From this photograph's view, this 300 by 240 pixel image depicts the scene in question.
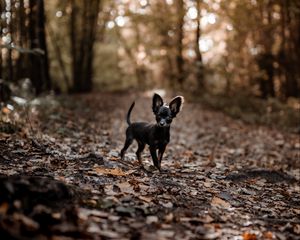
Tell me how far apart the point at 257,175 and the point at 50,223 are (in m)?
5.25

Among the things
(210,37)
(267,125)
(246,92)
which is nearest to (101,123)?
(267,125)

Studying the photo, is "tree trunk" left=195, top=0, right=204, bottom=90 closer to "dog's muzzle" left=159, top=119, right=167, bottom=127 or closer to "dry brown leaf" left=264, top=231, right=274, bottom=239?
Result: "dog's muzzle" left=159, top=119, right=167, bottom=127

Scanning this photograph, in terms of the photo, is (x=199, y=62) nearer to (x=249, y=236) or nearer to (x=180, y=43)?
(x=180, y=43)

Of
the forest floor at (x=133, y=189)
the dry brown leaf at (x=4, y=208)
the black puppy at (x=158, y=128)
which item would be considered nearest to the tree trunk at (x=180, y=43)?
the forest floor at (x=133, y=189)

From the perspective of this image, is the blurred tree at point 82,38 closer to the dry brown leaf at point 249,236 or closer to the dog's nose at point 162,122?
the dog's nose at point 162,122

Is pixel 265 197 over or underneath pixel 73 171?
underneath

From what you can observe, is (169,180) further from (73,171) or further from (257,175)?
(257,175)

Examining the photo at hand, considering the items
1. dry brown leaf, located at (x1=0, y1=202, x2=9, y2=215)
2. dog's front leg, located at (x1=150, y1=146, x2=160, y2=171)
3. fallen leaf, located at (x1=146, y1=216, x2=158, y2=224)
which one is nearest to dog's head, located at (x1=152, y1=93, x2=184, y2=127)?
dog's front leg, located at (x1=150, y1=146, x2=160, y2=171)

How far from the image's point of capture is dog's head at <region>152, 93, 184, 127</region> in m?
6.65

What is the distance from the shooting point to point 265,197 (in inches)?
276

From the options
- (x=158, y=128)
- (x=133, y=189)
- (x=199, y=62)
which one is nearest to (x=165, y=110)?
(x=158, y=128)

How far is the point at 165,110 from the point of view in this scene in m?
6.69

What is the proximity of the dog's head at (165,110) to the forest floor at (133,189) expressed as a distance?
0.91 m

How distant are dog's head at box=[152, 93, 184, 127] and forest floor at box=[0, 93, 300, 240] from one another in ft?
2.99
